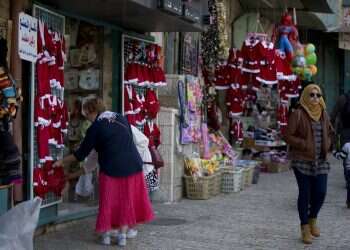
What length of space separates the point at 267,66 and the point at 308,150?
5.03m

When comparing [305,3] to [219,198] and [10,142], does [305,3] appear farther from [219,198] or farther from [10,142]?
[10,142]

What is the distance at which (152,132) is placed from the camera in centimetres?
929

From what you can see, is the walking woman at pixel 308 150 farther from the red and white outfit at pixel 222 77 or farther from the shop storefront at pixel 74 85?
the red and white outfit at pixel 222 77

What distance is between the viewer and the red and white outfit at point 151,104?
9234 millimetres

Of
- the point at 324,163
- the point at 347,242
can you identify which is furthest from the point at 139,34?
the point at 347,242

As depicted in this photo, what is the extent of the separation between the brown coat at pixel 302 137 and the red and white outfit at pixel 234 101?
209 inches

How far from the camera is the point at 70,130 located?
8570 millimetres

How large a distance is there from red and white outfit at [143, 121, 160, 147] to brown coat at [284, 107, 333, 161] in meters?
2.49

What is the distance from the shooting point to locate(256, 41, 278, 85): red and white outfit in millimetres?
11866

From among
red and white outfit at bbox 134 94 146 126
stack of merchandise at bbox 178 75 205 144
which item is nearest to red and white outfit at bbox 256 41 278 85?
stack of merchandise at bbox 178 75 205 144

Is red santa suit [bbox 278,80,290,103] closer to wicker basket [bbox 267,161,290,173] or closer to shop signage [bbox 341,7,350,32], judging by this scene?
wicker basket [bbox 267,161,290,173]

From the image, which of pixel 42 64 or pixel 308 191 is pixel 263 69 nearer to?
pixel 308 191

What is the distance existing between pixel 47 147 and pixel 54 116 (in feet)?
1.16

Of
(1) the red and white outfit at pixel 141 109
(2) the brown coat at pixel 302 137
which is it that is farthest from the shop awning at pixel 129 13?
(2) the brown coat at pixel 302 137
